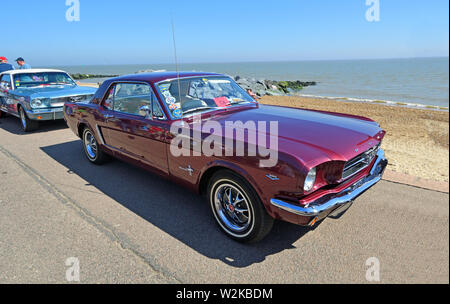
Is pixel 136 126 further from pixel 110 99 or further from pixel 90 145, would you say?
pixel 90 145

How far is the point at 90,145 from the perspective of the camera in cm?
534

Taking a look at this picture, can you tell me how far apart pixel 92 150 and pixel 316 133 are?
4149mm

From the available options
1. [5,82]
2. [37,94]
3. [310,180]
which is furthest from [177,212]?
[5,82]

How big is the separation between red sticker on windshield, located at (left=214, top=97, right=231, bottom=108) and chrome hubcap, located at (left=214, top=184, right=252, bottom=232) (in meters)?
1.29

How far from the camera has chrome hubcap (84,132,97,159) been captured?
17.2 feet

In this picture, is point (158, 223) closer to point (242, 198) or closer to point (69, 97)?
point (242, 198)

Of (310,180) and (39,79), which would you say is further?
(39,79)

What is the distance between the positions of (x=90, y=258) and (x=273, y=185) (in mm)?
1864

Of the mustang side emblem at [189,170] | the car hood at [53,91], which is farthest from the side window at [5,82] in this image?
the mustang side emblem at [189,170]

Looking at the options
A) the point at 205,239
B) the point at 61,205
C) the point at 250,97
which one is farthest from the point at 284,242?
the point at 61,205

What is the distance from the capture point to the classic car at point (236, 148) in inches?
96.0

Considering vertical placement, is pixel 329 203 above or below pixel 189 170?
below

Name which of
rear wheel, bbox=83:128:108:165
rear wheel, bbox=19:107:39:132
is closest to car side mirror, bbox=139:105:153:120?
rear wheel, bbox=83:128:108:165

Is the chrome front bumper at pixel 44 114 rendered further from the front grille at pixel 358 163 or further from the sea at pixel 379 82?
the front grille at pixel 358 163
